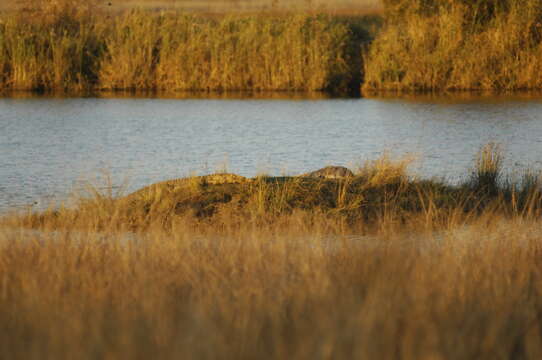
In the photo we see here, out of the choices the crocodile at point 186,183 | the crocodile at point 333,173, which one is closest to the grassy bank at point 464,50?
the crocodile at point 333,173

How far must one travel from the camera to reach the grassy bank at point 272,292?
4348 mm

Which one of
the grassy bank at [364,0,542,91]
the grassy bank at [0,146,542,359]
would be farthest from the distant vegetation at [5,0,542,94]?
the grassy bank at [0,146,542,359]

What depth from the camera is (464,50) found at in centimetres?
2466

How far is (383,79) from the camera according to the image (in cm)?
2539

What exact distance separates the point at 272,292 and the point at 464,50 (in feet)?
67.5

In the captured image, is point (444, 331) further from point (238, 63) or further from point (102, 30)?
point (102, 30)

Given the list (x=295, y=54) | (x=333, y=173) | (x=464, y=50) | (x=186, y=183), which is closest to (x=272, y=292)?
(x=186, y=183)

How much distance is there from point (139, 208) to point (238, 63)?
53.7 feet

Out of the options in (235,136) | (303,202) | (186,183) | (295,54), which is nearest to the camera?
(303,202)

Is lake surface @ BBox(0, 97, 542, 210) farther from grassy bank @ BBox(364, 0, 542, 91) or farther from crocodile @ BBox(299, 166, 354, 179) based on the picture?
grassy bank @ BBox(364, 0, 542, 91)

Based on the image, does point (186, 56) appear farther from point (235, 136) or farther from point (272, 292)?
point (272, 292)

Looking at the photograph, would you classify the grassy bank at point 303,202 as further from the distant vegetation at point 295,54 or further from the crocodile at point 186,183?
the distant vegetation at point 295,54

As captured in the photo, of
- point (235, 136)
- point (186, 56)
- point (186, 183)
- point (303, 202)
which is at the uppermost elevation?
point (186, 56)

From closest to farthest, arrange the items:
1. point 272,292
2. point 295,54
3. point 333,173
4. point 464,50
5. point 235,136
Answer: point 272,292 < point 333,173 < point 235,136 < point 464,50 < point 295,54
